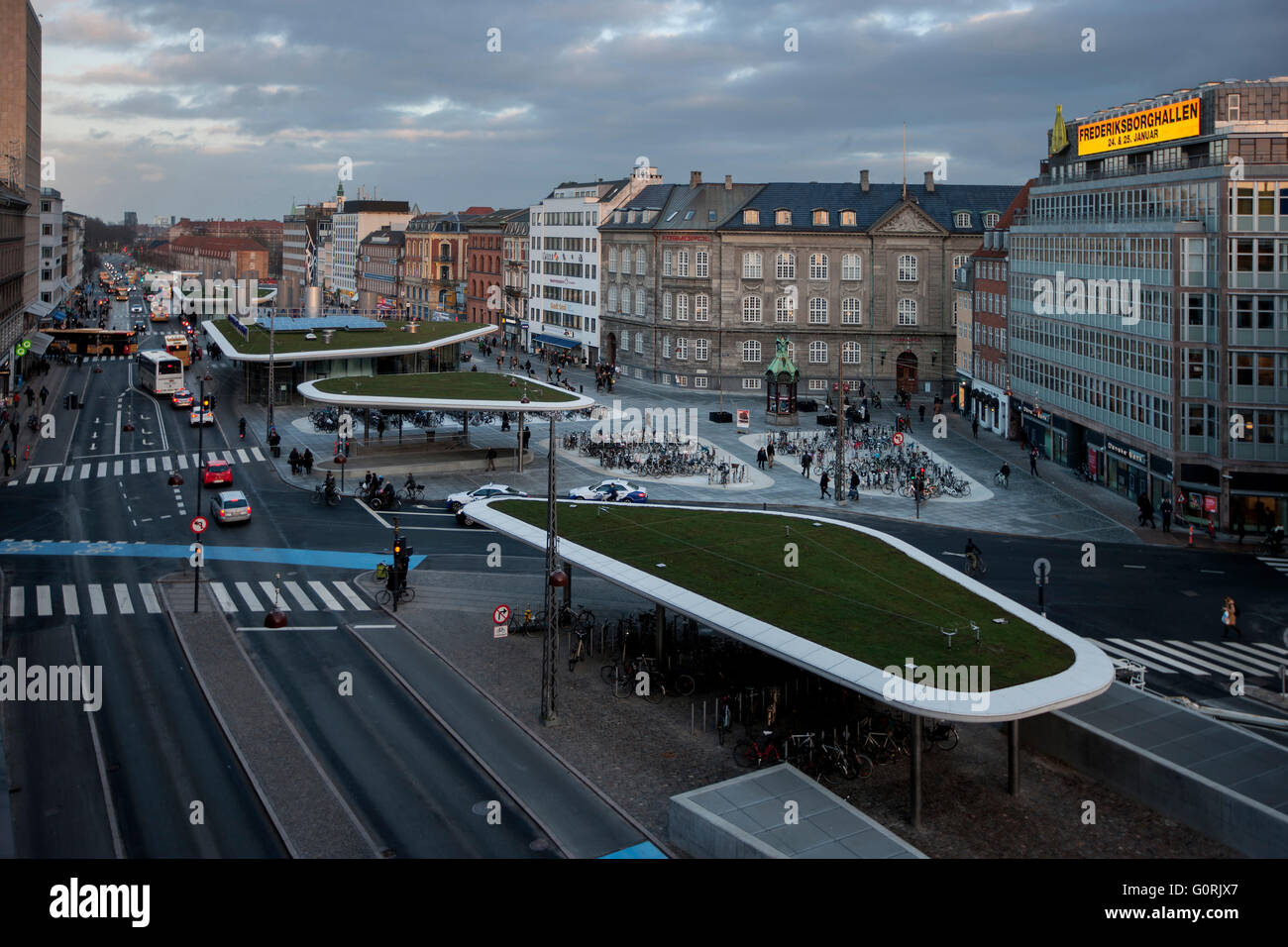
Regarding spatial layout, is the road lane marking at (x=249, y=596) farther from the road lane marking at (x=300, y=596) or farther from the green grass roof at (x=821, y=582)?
the green grass roof at (x=821, y=582)

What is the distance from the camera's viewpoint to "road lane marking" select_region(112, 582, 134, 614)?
39719 mm

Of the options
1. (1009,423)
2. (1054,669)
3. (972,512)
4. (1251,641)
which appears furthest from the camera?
(1009,423)

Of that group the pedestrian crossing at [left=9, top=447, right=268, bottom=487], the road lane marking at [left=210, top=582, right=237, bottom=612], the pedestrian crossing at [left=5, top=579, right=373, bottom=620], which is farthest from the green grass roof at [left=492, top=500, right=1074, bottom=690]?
the pedestrian crossing at [left=9, top=447, right=268, bottom=487]

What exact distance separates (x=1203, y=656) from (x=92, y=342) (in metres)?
113

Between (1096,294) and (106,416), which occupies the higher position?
(1096,294)

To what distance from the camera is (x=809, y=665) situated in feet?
83.1

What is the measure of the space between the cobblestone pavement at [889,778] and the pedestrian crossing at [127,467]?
3451cm

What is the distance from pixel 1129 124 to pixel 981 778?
1722 inches

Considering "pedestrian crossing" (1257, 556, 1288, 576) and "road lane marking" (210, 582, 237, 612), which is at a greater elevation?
"pedestrian crossing" (1257, 556, 1288, 576)

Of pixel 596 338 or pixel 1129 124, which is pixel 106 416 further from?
pixel 1129 124

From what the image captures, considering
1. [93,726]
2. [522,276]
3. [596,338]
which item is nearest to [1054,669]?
[93,726]

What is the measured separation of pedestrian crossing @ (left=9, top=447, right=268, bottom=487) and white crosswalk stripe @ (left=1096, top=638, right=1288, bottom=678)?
45.0 metres

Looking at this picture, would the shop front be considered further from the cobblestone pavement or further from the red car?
the red car

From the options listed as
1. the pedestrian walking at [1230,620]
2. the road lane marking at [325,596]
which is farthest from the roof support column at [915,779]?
the road lane marking at [325,596]
